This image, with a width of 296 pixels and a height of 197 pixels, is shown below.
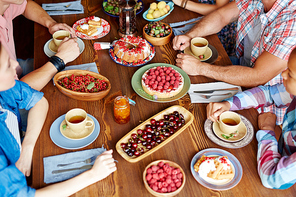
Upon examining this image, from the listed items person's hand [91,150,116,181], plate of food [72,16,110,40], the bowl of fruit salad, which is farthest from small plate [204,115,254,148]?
plate of food [72,16,110,40]

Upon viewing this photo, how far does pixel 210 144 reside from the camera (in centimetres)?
128

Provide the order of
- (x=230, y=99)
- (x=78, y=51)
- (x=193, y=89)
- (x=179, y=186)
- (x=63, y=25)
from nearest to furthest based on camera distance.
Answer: (x=179, y=186)
(x=230, y=99)
(x=193, y=89)
(x=78, y=51)
(x=63, y=25)

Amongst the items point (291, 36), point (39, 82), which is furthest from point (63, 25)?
point (291, 36)

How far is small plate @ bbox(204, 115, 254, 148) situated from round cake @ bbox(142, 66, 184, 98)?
0.92ft

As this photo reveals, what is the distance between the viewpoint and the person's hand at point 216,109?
4.44 ft

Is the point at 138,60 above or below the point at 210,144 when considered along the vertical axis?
above

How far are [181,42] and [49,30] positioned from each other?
101 centimetres

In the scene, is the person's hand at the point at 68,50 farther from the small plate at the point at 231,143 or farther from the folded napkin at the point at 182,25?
the small plate at the point at 231,143

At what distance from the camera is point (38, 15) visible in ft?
6.36

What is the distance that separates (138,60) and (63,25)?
65cm

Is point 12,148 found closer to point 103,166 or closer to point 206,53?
point 103,166

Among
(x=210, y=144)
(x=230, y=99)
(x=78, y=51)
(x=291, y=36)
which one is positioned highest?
(x=291, y=36)

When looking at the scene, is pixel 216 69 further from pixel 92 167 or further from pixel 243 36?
pixel 92 167

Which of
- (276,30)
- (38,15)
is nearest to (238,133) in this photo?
(276,30)
